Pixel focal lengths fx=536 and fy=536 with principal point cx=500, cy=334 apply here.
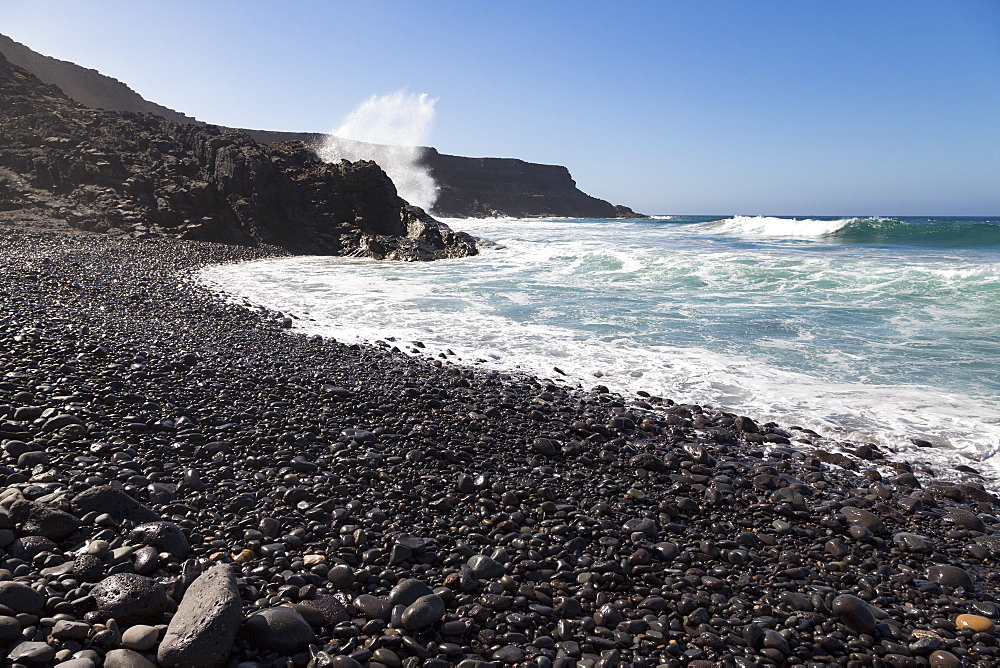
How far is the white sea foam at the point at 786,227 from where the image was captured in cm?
3250

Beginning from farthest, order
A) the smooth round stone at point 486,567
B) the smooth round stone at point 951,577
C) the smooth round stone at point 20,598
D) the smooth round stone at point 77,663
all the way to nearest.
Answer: the smooth round stone at point 951,577
the smooth round stone at point 486,567
the smooth round stone at point 20,598
the smooth round stone at point 77,663

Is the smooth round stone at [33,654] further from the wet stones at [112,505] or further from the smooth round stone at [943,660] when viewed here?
the smooth round stone at [943,660]

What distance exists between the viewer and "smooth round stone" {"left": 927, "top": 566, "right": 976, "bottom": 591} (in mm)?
2797

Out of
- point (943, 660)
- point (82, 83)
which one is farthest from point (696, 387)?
point (82, 83)

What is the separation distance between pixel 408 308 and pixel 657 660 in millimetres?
8861

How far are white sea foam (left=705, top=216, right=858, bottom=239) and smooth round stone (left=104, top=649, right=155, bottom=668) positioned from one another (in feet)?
121

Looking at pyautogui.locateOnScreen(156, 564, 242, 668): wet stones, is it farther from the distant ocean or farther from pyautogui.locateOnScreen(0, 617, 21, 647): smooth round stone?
the distant ocean

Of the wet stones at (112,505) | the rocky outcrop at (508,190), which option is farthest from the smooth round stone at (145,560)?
the rocky outcrop at (508,190)

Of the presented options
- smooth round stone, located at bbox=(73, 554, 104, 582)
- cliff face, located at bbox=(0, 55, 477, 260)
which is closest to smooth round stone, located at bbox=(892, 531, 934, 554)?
smooth round stone, located at bbox=(73, 554, 104, 582)

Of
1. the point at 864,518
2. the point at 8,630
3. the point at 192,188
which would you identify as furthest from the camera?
the point at 192,188

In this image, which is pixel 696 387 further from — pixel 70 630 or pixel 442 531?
pixel 70 630

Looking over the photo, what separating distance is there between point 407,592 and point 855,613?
2055 mm

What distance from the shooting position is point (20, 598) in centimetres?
203

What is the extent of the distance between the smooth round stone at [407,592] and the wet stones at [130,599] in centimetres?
90
